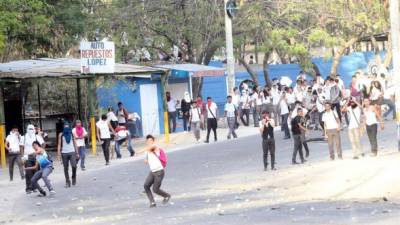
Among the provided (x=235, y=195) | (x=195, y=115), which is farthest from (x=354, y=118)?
(x=195, y=115)

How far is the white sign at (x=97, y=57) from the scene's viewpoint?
28125 millimetres

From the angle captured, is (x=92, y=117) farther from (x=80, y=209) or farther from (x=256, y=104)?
(x=80, y=209)

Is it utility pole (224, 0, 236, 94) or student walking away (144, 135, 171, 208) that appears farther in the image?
utility pole (224, 0, 236, 94)

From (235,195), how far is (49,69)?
1428 centimetres

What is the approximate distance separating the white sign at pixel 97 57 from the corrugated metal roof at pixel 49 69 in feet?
1.96

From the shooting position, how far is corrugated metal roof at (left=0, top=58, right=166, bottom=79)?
27.9 meters

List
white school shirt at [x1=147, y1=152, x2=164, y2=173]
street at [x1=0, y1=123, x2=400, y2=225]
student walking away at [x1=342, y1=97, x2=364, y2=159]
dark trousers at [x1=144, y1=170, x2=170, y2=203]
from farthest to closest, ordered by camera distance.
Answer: student walking away at [x1=342, y1=97, x2=364, y2=159] < white school shirt at [x1=147, y1=152, x2=164, y2=173] < dark trousers at [x1=144, y1=170, x2=170, y2=203] < street at [x1=0, y1=123, x2=400, y2=225]

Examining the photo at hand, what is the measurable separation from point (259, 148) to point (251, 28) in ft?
44.6

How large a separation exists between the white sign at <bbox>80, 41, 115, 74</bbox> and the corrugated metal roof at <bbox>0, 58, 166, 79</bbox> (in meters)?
0.60

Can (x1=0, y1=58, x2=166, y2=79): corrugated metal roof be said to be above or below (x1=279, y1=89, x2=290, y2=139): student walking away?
above

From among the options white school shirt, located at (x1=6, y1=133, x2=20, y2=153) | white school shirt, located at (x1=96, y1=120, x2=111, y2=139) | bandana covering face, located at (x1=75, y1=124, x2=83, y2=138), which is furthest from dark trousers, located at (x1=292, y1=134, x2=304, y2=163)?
white school shirt, located at (x1=6, y1=133, x2=20, y2=153)

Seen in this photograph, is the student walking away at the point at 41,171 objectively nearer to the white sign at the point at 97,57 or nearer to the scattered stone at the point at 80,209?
the scattered stone at the point at 80,209

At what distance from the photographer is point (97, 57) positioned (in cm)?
2828

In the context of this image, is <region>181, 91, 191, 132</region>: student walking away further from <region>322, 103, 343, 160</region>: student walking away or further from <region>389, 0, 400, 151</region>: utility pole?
<region>389, 0, 400, 151</region>: utility pole
